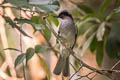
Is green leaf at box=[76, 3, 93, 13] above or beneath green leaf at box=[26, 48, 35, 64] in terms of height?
beneath

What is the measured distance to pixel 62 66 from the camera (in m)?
2.46

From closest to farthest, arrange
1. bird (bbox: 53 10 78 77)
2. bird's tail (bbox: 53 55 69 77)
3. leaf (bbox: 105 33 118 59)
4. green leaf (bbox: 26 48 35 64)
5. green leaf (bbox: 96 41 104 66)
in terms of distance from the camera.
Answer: green leaf (bbox: 26 48 35 64)
bird's tail (bbox: 53 55 69 77)
bird (bbox: 53 10 78 77)
green leaf (bbox: 96 41 104 66)
leaf (bbox: 105 33 118 59)

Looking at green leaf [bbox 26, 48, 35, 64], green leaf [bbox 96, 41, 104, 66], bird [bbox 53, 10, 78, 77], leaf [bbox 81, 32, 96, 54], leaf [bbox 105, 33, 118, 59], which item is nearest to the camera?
green leaf [bbox 26, 48, 35, 64]

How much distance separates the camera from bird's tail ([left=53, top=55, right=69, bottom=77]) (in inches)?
92.4

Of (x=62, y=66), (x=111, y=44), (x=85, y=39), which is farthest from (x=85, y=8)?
(x=62, y=66)

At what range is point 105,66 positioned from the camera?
2.81m

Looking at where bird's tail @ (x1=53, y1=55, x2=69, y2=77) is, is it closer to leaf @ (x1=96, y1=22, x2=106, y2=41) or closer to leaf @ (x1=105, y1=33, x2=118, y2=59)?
leaf @ (x1=96, y1=22, x2=106, y2=41)

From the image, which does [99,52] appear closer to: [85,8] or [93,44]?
[93,44]

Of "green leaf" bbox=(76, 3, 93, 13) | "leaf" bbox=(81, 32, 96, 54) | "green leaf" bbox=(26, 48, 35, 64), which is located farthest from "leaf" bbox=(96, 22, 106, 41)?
"green leaf" bbox=(26, 48, 35, 64)

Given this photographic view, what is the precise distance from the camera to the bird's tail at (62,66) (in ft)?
7.70

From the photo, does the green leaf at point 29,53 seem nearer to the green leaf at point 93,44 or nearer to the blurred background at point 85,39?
the blurred background at point 85,39

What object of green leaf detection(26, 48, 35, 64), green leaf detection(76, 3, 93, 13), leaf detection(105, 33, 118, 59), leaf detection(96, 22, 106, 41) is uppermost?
green leaf detection(26, 48, 35, 64)

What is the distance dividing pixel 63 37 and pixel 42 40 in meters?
0.50

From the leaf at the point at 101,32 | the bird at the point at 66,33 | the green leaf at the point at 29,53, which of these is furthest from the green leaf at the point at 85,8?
the green leaf at the point at 29,53
